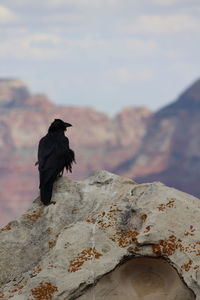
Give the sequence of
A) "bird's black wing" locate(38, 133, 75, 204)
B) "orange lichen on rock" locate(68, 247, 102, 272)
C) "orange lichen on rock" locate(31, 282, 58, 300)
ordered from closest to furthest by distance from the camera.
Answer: "orange lichen on rock" locate(31, 282, 58, 300)
"orange lichen on rock" locate(68, 247, 102, 272)
"bird's black wing" locate(38, 133, 75, 204)

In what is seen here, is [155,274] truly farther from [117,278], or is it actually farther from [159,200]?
[159,200]

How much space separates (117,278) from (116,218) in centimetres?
163

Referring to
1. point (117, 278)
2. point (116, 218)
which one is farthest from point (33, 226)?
point (117, 278)

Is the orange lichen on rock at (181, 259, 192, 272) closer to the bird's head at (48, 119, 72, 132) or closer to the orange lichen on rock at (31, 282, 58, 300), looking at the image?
the orange lichen on rock at (31, 282, 58, 300)

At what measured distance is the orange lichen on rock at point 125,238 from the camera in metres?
12.6

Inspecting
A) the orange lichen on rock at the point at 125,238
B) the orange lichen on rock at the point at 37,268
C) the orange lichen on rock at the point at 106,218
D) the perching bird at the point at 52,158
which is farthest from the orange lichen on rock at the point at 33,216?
the orange lichen on rock at the point at 125,238

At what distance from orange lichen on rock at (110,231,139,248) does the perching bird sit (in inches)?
110

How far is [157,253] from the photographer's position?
12.2 meters

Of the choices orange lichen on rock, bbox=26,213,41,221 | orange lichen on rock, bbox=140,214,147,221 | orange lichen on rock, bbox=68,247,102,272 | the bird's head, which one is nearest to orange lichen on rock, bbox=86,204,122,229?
orange lichen on rock, bbox=140,214,147,221

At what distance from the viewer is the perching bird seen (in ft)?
51.2

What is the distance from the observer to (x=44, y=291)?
1216cm

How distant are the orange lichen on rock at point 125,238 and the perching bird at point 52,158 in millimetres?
2799

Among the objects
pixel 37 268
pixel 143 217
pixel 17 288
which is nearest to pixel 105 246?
pixel 143 217

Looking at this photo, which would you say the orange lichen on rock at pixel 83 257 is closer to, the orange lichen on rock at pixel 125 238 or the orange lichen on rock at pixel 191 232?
the orange lichen on rock at pixel 125 238
